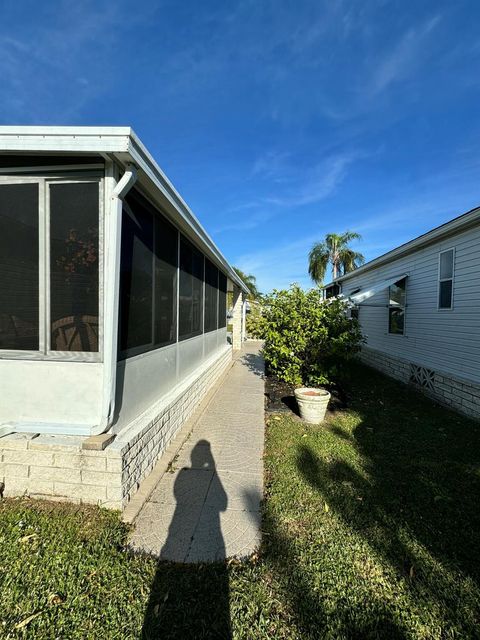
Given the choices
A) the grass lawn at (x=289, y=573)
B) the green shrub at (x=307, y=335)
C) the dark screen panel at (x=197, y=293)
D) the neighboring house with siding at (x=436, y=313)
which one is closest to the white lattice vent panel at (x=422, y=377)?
the neighboring house with siding at (x=436, y=313)

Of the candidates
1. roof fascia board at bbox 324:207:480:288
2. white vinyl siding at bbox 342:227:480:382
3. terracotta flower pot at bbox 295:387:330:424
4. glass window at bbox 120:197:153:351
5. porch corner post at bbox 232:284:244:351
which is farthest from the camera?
porch corner post at bbox 232:284:244:351

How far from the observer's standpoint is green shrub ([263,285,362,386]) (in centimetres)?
625

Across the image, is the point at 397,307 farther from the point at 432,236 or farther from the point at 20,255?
the point at 20,255

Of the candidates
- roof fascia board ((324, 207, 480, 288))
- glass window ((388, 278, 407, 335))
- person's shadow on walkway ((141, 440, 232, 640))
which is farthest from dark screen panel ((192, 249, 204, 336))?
glass window ((388, 278, 407, 335))

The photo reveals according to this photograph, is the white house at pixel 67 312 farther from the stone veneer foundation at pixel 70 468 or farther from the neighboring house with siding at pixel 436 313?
the neighboring house with siding at pixel 436 313

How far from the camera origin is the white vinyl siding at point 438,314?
6.15 m

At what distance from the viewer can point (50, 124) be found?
2562 mm

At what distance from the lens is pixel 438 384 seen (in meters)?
7.21

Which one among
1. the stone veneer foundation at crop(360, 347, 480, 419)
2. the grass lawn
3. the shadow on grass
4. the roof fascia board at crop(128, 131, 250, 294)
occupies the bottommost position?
the shadow on grass

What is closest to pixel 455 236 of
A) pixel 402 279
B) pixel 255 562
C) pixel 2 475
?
pixel 402 279

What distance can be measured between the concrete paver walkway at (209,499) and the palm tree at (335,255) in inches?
1018

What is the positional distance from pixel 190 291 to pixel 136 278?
238 cm

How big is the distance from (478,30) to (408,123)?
11.6 ft

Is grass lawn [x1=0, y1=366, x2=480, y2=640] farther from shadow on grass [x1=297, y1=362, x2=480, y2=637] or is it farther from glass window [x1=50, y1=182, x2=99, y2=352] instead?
glass window [x1=50, y1=182, x2=99, y2=352]
